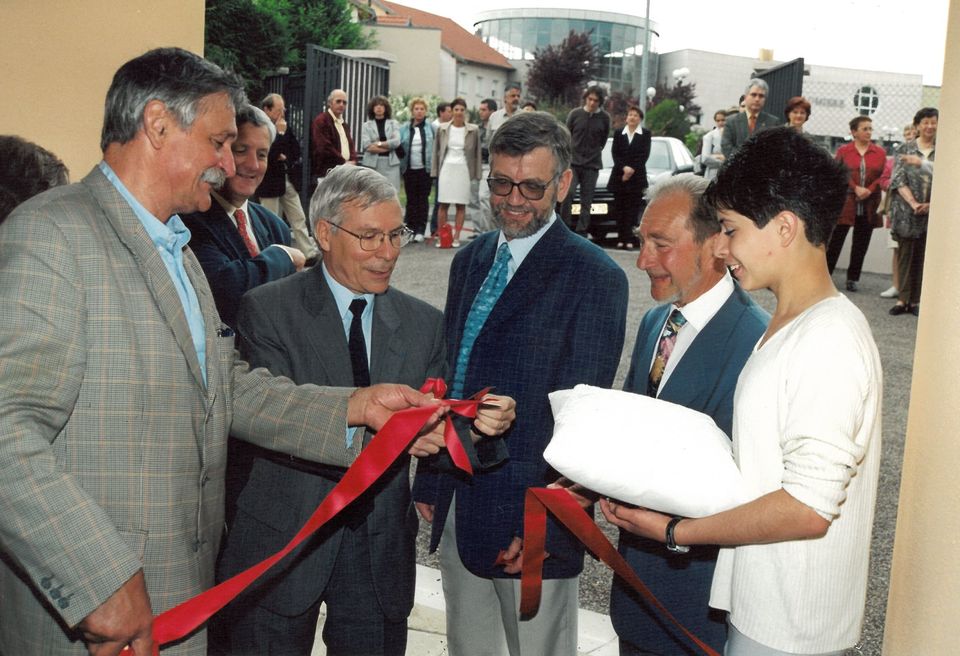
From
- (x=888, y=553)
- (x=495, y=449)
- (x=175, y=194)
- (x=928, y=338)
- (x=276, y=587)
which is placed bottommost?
(x=888, y=553)

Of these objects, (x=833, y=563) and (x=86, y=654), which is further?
(x=86, y=654)

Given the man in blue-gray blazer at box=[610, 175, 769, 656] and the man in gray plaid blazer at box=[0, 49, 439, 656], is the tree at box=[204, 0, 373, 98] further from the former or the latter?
the man in gray plaid blazer at box=[0, 49, 439, 656]

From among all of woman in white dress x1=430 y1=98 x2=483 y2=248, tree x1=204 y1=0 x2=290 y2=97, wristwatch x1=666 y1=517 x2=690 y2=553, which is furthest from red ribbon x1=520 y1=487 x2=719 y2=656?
tree x1=204 y1=0 x2=290 y2=97

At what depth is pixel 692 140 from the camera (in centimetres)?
4191

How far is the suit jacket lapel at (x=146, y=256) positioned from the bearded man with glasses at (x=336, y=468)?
638 millimetres

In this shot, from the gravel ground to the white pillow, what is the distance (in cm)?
243

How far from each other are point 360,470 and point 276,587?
0.50 m

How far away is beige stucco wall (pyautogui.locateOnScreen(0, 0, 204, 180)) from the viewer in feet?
13.8

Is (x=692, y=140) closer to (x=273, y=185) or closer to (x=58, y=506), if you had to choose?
(x=273, y=185)

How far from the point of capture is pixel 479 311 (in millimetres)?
3100

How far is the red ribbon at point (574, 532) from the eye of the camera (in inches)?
93.0

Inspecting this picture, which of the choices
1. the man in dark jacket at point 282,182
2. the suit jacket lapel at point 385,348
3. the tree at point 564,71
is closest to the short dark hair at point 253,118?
the suit jacket lapel at point 385,348

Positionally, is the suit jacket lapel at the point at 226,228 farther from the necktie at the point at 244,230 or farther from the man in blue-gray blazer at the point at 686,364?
the man in blue-gray blazer at the point at 686,364

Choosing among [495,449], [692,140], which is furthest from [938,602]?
[692,140]
